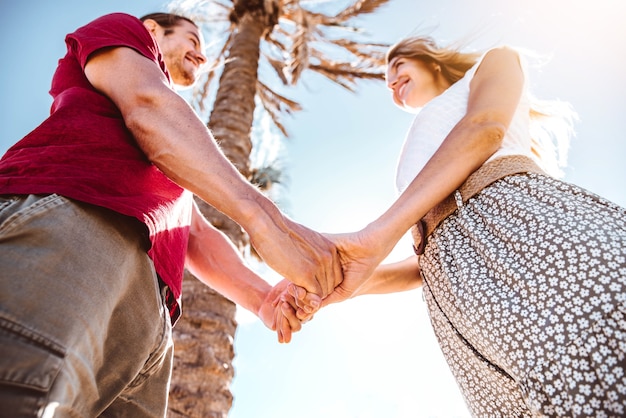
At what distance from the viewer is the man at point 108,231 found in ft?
3.53

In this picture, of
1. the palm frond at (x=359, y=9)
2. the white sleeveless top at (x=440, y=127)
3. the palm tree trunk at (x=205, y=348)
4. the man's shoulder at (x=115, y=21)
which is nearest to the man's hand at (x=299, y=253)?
the white sleeveless top at (x=440, y=127)

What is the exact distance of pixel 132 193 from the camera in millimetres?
1438

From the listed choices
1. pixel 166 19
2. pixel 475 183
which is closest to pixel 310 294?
pixel 475 183

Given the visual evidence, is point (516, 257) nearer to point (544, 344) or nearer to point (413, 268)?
point (544, 344)

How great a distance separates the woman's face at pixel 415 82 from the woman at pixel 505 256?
0.53 metres

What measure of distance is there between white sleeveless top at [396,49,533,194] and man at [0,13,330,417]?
19.5 inches

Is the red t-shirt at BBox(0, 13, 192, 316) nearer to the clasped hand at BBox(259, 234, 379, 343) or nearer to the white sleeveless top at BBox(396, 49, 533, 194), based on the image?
the clasped hand at BBox(259, 234, 379, 343)

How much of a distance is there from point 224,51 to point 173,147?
7.48 m

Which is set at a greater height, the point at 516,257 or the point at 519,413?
the point at 516,257

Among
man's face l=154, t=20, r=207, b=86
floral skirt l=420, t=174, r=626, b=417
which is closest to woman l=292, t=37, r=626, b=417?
floral skirt l=420, t=174, r=626, b=417

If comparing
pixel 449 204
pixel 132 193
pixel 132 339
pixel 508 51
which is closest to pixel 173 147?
pixel 132 193

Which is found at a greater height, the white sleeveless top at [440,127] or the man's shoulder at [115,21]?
the man's shoulder at [115,21]

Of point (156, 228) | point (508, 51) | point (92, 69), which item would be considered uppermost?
point (92, 69)

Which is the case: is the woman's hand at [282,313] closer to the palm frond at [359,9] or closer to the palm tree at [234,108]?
the palm tree at [234,108]
